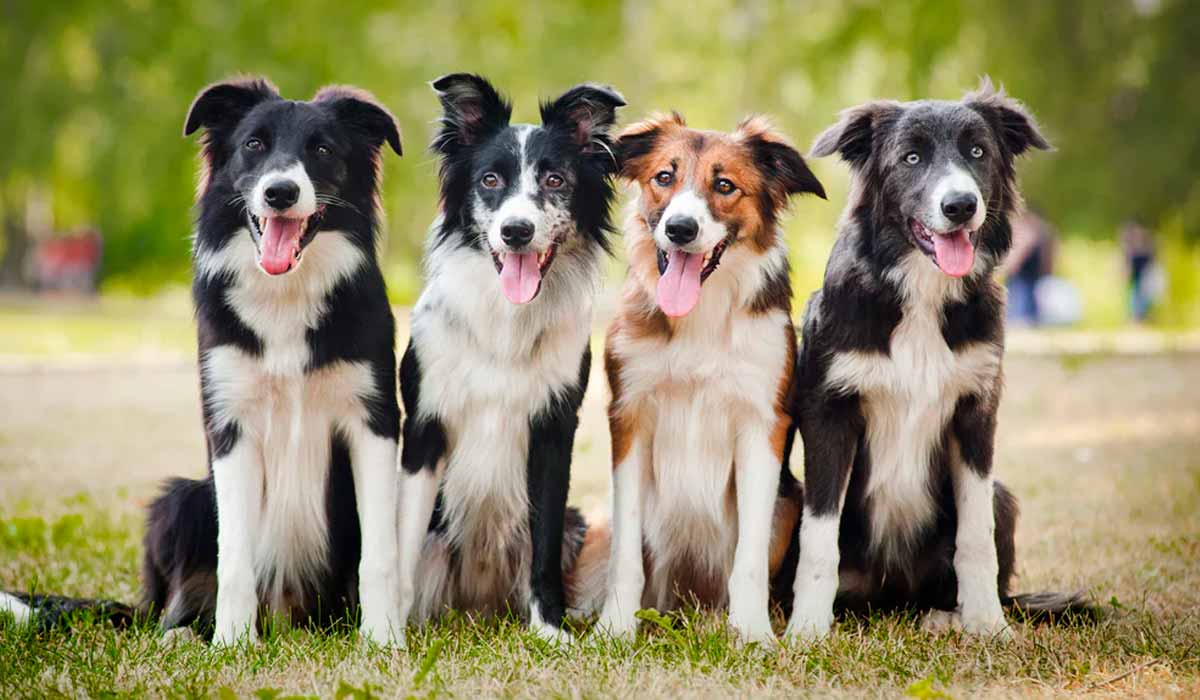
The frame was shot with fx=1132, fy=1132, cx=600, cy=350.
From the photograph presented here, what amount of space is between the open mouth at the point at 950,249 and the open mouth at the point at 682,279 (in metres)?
0.72

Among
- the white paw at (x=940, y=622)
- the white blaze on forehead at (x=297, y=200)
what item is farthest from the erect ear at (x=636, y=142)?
the white paw at (x=940, y=622)

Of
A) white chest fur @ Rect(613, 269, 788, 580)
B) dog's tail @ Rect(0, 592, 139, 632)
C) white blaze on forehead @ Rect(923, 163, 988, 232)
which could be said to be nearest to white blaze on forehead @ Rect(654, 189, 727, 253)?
white chest fur @ Rect(613, 269, 788, 580)

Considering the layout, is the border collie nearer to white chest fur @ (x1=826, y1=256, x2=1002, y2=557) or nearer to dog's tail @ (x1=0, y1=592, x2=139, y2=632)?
white chest fur @ (x1=826, y1=256, x2=1002, y2=557)

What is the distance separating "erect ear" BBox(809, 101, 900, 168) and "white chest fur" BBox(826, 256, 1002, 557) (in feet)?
1.68

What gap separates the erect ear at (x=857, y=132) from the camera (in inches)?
165

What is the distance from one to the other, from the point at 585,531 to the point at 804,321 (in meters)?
1.27

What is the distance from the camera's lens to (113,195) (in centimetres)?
2139

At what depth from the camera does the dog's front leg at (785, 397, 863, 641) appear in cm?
401

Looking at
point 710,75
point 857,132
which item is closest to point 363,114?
point 857,132

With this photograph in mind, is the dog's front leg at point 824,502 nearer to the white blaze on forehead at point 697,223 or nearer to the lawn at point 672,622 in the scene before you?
the lawn at point 672,622

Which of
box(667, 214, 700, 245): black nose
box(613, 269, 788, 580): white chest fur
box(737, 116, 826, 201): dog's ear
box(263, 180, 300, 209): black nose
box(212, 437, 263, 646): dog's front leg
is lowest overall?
box(212, 437, 263, 646): dog's front leg

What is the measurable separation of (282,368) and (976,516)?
8.17 ft

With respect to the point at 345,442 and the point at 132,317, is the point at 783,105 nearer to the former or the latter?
the point at 132,317

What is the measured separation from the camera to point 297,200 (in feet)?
12.4
